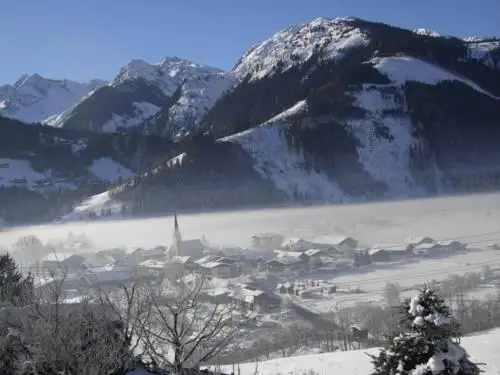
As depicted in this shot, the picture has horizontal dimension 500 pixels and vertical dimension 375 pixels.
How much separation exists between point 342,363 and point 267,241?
59.3m

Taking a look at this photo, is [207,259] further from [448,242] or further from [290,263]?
[448,242]

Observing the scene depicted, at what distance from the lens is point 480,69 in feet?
538

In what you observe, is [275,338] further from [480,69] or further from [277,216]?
[480,69]

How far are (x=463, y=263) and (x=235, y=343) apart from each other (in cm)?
3195

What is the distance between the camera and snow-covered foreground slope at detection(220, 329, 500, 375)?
59.8 feet

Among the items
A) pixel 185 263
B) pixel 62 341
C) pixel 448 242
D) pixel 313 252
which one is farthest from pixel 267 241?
pixel 62 341

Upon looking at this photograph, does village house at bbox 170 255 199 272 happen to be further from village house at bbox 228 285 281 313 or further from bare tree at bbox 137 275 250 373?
bare tree at bbox 137 275 250 373

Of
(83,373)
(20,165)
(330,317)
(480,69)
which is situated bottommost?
(330,317)

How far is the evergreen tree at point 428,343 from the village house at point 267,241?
222ft

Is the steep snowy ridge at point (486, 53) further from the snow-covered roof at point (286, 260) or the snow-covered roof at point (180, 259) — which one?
the snow-covered roof at point (180, 259)

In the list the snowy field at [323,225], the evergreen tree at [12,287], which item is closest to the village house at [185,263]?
the snowy field at [323,225]

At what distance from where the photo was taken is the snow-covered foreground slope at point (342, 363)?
18.2 m

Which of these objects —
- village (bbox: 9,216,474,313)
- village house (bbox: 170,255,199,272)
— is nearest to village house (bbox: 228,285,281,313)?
village (bbox: 9,216,474,313)

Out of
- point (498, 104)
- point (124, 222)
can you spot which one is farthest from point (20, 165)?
point (498, 104)
